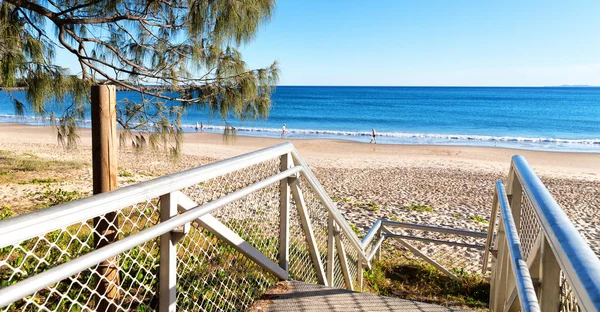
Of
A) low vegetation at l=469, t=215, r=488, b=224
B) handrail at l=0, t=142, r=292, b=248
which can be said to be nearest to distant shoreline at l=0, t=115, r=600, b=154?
low vegetation at l=469, t=215, r=488, b=224

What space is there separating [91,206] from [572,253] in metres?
1.24

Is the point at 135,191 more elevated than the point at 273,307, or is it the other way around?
the point at 135,191

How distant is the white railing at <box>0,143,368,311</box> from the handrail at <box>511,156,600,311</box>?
1.20 m

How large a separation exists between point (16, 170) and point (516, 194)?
1231cm

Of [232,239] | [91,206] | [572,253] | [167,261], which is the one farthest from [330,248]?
[572,253]

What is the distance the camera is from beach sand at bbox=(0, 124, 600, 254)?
10.5m

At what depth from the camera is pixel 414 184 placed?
1532cm

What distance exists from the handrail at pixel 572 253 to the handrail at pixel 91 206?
119cm

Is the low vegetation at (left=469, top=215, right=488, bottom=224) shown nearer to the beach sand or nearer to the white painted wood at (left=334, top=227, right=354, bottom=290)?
the beach sand

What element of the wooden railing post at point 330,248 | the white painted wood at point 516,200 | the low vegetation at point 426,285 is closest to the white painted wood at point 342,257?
the wooden railing post at point 330,248

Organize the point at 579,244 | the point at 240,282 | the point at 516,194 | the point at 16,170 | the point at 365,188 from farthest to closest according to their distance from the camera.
→ the point at 365,188 < the point at 16,170 < the point at 240,282 < the point at 516,194 < the point at 579,244

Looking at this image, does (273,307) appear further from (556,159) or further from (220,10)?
(556,159)

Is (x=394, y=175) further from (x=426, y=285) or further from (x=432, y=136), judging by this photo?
(x=432, y=136)

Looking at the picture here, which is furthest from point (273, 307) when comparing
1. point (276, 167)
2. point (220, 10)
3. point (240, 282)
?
point (220, 10)
